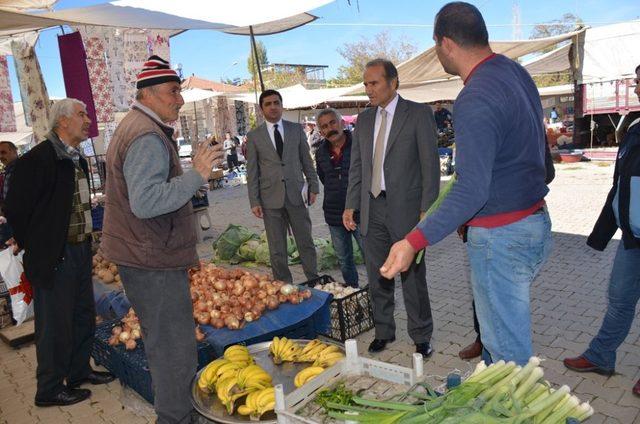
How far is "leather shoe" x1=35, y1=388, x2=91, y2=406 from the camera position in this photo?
3.82m

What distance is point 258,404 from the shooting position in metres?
2.39

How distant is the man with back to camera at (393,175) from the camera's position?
12.1 feet

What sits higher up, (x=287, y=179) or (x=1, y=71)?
(x=1, y=71)

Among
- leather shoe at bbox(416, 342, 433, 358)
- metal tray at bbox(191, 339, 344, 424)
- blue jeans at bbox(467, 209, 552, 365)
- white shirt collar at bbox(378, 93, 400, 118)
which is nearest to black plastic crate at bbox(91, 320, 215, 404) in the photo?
metal tray at bbox(191, 339, 344, 424)

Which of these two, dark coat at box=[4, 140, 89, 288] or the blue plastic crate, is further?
the blue plastic crate

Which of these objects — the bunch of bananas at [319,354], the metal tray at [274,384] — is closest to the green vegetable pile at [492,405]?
the metal tray at [274,384]

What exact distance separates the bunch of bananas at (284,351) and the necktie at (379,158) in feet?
4.76

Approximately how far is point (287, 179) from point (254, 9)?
6.97ft

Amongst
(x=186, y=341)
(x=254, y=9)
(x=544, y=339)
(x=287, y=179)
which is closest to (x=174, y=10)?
(x=254, y=9)

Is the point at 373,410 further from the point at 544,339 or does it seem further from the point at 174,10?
the point at 174,10

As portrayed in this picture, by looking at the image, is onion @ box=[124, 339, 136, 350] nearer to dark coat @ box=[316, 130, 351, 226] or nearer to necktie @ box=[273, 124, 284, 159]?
dark coat @ box=[316, 130, 351, 226]

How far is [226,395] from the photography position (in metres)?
2.53

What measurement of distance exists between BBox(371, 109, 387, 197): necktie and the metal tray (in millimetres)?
1349

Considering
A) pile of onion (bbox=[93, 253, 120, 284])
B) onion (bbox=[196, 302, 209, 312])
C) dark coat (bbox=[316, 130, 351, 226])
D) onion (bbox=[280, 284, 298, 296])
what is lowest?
pile of onion (bbox=[93, 253, 120, 284])
